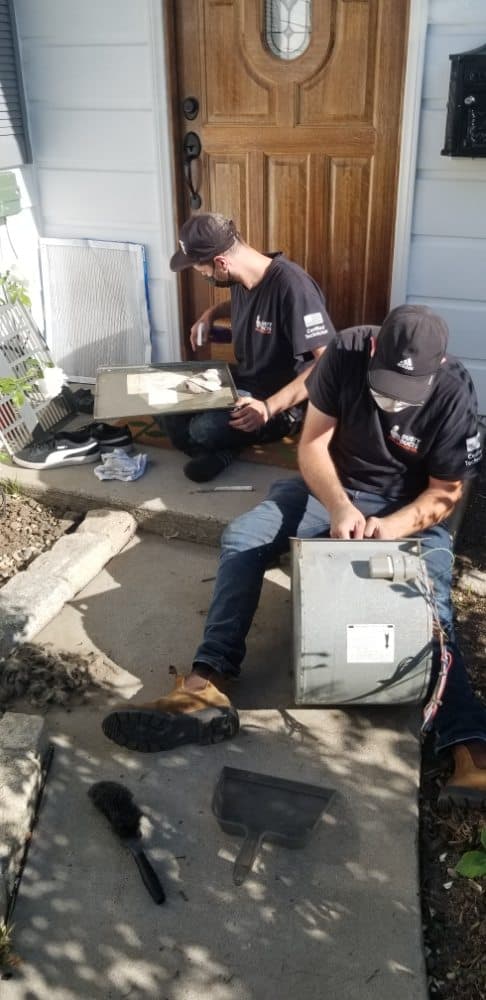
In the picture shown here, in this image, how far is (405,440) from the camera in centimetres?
284

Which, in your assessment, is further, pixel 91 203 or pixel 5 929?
pixel 91 203

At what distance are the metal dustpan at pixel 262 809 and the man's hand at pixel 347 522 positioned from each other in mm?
790

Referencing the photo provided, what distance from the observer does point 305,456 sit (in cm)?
302

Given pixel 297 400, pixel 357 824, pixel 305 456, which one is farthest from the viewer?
pixel 297 400

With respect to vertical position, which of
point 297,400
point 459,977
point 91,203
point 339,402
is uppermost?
point 91,203

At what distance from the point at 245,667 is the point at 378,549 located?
73 centimetres

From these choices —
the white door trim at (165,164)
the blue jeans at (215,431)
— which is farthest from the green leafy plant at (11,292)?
the blue jeans at (215,431)

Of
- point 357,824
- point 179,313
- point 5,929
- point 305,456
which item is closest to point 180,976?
point 5,929

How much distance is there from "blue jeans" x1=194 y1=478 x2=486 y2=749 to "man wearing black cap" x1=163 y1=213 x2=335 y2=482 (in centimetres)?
71

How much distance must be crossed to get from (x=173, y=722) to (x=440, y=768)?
0.81m

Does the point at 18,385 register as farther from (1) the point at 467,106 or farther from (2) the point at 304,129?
(1) the point at 467,106

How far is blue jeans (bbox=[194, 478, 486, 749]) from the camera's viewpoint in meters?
2.53

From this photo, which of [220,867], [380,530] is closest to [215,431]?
[380,530]

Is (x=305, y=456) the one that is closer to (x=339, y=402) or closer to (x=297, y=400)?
(x=339, y=402)
